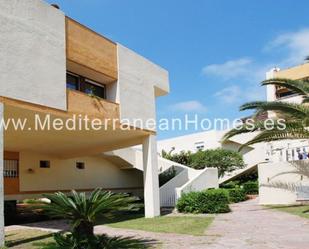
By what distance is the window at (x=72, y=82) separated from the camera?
1478 cm

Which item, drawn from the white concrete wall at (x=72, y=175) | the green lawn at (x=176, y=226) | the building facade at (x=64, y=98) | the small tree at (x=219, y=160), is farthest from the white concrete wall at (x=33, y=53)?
the small tree at (x=219, y=160)

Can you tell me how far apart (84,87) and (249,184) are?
18.8 m

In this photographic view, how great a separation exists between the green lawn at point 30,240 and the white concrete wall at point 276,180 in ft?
45.5

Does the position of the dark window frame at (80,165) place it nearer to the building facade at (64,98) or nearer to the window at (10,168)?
the building facade at (64,98)

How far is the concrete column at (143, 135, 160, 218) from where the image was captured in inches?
691

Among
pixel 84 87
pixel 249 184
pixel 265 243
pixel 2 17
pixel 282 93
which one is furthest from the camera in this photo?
pixel 282 93

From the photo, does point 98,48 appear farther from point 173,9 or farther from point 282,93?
point 282,93

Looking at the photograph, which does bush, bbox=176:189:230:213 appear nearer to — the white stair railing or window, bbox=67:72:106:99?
the white stair railing

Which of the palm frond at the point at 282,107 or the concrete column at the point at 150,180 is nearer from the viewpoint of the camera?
the palm frond at the point at 282,107

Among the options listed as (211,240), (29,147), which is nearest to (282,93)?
(29,147)

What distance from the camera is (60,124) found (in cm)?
1438

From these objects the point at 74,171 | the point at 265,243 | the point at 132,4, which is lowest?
the point at 265,243

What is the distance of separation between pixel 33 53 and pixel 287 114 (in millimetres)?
11562

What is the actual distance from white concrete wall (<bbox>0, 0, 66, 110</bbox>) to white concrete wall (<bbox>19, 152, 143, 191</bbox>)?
9.64 m
